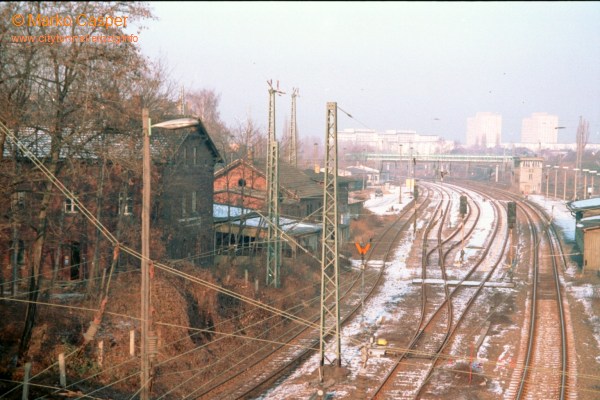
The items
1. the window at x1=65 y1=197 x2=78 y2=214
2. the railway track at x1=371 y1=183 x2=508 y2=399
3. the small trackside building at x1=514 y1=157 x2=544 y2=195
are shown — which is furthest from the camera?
the small trackside building at x1=514 y1=157 x2=544 y2=195

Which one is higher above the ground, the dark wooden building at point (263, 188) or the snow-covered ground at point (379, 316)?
the dark wooden building at point (263, 188)

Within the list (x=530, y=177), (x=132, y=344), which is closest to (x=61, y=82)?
(x=132, y=344)

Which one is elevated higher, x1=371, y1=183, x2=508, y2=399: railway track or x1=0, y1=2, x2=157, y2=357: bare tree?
x1=0, y1=2, x2=157, y2=357: bare tree

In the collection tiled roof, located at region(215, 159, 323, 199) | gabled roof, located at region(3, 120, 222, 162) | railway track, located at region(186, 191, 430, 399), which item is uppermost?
gabled roof, located at region(3, 120, 222, 162)

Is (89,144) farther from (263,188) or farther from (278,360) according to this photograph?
(263,188)

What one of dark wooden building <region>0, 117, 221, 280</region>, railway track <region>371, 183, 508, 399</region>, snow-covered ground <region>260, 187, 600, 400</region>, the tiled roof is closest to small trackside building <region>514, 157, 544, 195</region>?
snow-covered ground <region>260, 187, 600, 400</region>

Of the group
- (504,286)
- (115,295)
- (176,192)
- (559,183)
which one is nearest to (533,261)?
(504,286)

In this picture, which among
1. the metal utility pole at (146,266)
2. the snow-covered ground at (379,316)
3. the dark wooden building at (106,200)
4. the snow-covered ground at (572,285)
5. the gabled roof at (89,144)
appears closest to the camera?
the metal utility pole at (146,266)

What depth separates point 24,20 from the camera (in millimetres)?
15703

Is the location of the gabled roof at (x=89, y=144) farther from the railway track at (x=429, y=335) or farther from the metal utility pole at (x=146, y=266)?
the railway track at (x=429, y=335)

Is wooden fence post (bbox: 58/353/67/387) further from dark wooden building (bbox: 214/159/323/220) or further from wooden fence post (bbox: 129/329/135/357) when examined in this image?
dark wooden building (bbox: 214/159/323/220)

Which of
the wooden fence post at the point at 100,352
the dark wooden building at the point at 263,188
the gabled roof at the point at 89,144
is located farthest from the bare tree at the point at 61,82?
the dark wooden building at the point at 263,188

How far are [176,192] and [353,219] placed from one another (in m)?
23.9

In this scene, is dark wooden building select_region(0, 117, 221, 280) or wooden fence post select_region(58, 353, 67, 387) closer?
wooden fence post select_region(58, 353, 67, 387)
